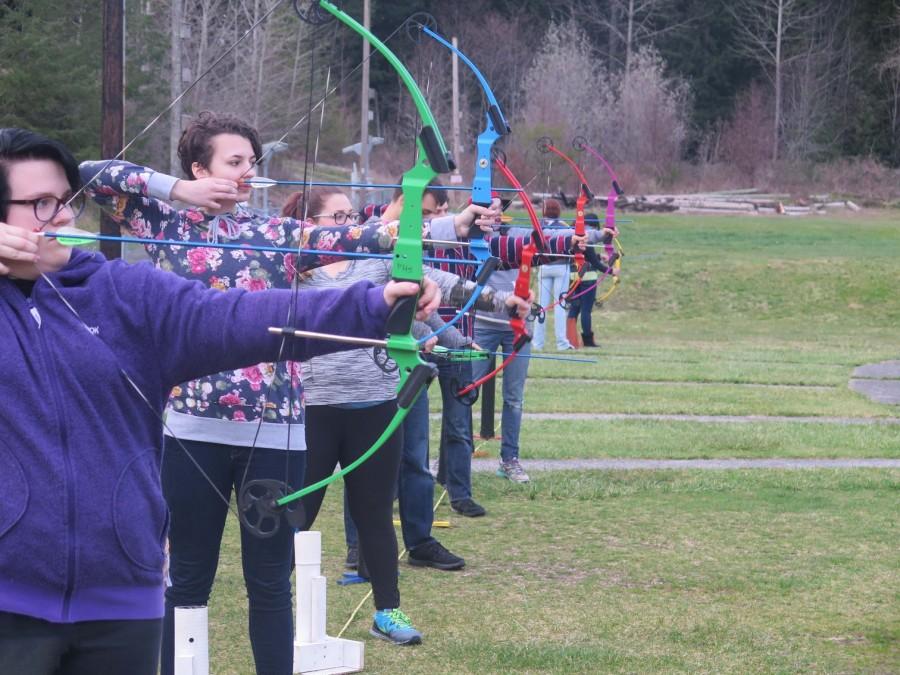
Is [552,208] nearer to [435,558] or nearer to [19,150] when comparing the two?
[435,558]

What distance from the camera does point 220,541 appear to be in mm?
3771

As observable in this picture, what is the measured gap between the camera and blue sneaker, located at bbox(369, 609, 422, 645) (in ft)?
16.5

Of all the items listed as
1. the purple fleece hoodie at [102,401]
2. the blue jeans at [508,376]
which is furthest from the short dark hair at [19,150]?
the blue jeans at [508,376]

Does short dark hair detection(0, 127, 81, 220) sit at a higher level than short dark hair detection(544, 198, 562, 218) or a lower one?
higher

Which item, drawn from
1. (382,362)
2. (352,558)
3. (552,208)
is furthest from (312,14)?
(552,208)

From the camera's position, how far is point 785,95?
58.3m

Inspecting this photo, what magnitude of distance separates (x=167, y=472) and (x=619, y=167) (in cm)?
3639

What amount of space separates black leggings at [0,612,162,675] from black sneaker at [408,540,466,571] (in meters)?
3.86

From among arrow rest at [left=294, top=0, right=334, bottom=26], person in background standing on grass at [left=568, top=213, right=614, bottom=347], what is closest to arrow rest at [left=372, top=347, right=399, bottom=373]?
arrow rest at [left=294, top=0, right=334, bottom=26]

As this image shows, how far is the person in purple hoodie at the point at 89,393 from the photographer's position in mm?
2352

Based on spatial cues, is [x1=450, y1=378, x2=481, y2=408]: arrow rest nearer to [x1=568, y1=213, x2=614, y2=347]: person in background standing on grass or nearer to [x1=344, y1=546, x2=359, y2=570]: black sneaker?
[x1=344, y1=546, x2=359, y2=570]: black sneaker

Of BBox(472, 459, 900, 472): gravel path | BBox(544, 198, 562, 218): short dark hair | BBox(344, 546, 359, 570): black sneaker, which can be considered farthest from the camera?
BBox(544, 198, 562, 218): short dark hair

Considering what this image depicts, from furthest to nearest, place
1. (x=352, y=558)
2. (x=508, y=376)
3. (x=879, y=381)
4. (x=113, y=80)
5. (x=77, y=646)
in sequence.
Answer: (x=879, y=381) → (x=113, y=80) → (x=508, y=376) → (x=352, y=558) → (x=77, y=646)

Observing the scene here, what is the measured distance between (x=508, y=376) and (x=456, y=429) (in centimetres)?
109
